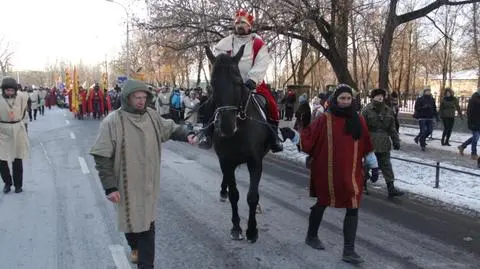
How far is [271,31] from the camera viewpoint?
51.5ft

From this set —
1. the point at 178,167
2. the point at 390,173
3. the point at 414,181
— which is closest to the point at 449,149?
the point at 414,181

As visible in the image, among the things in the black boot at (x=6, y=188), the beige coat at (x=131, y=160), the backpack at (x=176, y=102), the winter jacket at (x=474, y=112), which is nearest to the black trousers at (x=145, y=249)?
the beige coat at (x=131, y=160)

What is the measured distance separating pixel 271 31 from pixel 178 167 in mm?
6296

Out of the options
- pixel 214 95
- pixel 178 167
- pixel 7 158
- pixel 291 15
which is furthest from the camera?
pixel 291 15

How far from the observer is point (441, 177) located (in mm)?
10234

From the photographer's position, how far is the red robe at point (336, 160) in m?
5.17

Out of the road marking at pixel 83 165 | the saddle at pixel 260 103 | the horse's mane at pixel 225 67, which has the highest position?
the horse's mane at pixel 225 67

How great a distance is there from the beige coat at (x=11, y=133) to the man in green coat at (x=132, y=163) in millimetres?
5036

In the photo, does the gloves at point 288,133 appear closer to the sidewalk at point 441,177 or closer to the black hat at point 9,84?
the sidewalk at point 441,177

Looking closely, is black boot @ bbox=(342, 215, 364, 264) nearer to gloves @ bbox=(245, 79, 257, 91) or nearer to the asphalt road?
the asphalt road

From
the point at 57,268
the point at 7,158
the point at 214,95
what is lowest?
the point at 57,268

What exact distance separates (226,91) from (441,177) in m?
6.74

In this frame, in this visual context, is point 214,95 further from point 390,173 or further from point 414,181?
point 414,181

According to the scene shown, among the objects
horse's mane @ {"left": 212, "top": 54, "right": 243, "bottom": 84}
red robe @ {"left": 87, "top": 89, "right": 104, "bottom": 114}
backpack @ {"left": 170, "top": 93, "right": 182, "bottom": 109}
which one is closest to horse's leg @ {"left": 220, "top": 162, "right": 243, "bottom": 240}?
Answer: horse's mane @ {"left": 212, "top": 54, "right": 243, "bottom": 84}
